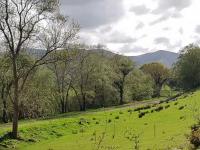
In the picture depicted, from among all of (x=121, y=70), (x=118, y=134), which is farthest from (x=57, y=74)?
(x=118, y=134)

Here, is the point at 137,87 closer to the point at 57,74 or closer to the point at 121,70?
the point at 121,70

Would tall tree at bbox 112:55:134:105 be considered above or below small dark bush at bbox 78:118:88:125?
above

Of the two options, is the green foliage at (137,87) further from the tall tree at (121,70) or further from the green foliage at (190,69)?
the green foliage at (190,69)

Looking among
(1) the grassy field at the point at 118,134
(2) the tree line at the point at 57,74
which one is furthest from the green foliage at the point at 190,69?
(1) the grassy field at the point at 118,134

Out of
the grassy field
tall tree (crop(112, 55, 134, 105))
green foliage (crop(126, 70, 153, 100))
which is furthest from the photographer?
green foliage (crop(126, 70, 153, 100))

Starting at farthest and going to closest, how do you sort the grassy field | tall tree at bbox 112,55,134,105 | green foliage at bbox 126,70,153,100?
green foliage at bbox 126,70,153,100 < tall tree at bbox 112,55,134,105 < the grassy field

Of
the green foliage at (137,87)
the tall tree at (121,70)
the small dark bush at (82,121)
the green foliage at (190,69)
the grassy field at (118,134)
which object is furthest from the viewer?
the green foliage at (137,87)

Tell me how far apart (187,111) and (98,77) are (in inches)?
3110

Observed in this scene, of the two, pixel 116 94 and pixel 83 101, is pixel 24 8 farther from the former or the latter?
pixel 116 94

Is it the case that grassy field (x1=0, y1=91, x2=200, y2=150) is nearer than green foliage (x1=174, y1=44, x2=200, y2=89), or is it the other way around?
grassy field (x1=0, y1=91, x2=200, y2=150)

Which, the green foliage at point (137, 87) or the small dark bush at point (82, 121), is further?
the green foliage at point (137, 87)

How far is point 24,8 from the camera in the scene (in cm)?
4606

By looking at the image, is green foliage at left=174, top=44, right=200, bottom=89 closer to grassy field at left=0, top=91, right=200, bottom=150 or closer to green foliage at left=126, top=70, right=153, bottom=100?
green foliage at left=126, top=70, right=153, bottom=100

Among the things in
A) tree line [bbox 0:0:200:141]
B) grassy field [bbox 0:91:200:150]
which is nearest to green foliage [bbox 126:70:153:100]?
tree line [bbox 0:0:200:141]
